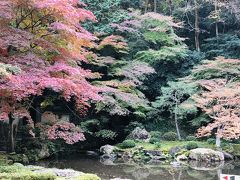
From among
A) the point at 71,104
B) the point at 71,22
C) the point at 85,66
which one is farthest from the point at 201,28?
the point at 71,22

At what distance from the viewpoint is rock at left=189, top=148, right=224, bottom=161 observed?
51.9ft

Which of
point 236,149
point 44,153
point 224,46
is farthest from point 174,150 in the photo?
point 224,46

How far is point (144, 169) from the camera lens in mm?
14164

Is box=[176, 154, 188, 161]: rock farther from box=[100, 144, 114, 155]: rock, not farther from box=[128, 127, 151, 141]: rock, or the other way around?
box=[100, 144, 114, 155]: rock

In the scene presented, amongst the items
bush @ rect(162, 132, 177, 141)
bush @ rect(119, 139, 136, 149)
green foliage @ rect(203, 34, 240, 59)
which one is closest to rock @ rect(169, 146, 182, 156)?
bush @ rect(119, 139, 136, 149)

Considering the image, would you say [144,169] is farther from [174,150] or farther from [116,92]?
[116,92]

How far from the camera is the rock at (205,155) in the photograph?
15.8 m

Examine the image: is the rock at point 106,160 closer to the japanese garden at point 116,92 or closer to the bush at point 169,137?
the japanese garden at point 116,92

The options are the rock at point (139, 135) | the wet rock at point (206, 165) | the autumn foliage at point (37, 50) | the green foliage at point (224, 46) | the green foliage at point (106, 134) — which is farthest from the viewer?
the green foliage at point (224, 46)

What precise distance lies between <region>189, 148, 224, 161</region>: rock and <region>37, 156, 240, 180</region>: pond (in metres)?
0.55

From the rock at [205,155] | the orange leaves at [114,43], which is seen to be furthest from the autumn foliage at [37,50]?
the rock at [205,155]

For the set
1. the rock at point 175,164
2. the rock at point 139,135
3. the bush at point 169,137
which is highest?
the rock at point 139,135

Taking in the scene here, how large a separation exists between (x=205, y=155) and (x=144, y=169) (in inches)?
130

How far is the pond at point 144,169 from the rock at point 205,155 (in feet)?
1.80
